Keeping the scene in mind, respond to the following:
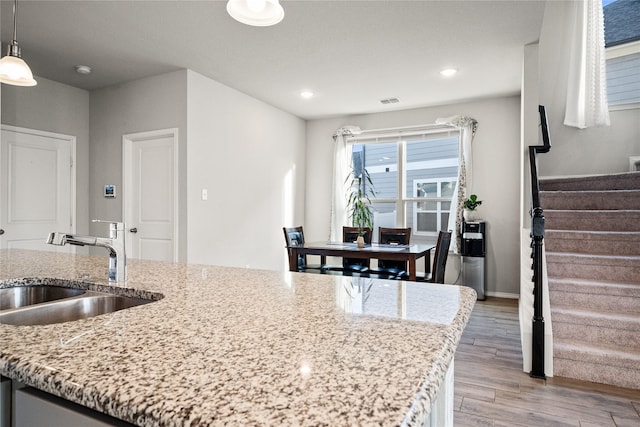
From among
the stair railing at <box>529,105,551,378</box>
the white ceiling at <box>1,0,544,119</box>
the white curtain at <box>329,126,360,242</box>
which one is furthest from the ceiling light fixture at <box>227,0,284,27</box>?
the white curtain at <box>329,126,360,242</box>

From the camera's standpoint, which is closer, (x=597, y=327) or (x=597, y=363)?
(x=597, y=363)

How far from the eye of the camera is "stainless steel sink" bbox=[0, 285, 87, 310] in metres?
1.30

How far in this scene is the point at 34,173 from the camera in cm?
394

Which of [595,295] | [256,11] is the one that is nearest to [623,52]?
[595,295]

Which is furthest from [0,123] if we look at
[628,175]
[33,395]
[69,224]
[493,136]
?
[628,175]

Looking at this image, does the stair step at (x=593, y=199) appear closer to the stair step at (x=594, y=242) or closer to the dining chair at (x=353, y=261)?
the stair step at (x=594, y=242)

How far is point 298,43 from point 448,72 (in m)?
1.68

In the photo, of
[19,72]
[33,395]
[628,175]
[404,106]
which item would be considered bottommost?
[33,395]

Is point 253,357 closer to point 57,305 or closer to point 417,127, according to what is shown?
point 57,305

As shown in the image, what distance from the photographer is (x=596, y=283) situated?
271cm

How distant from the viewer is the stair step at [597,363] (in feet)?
7.50

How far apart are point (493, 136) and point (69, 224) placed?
17.3ft

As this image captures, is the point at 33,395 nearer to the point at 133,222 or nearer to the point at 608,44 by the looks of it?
the point at 133,222

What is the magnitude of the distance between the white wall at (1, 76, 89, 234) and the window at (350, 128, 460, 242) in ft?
11.8
